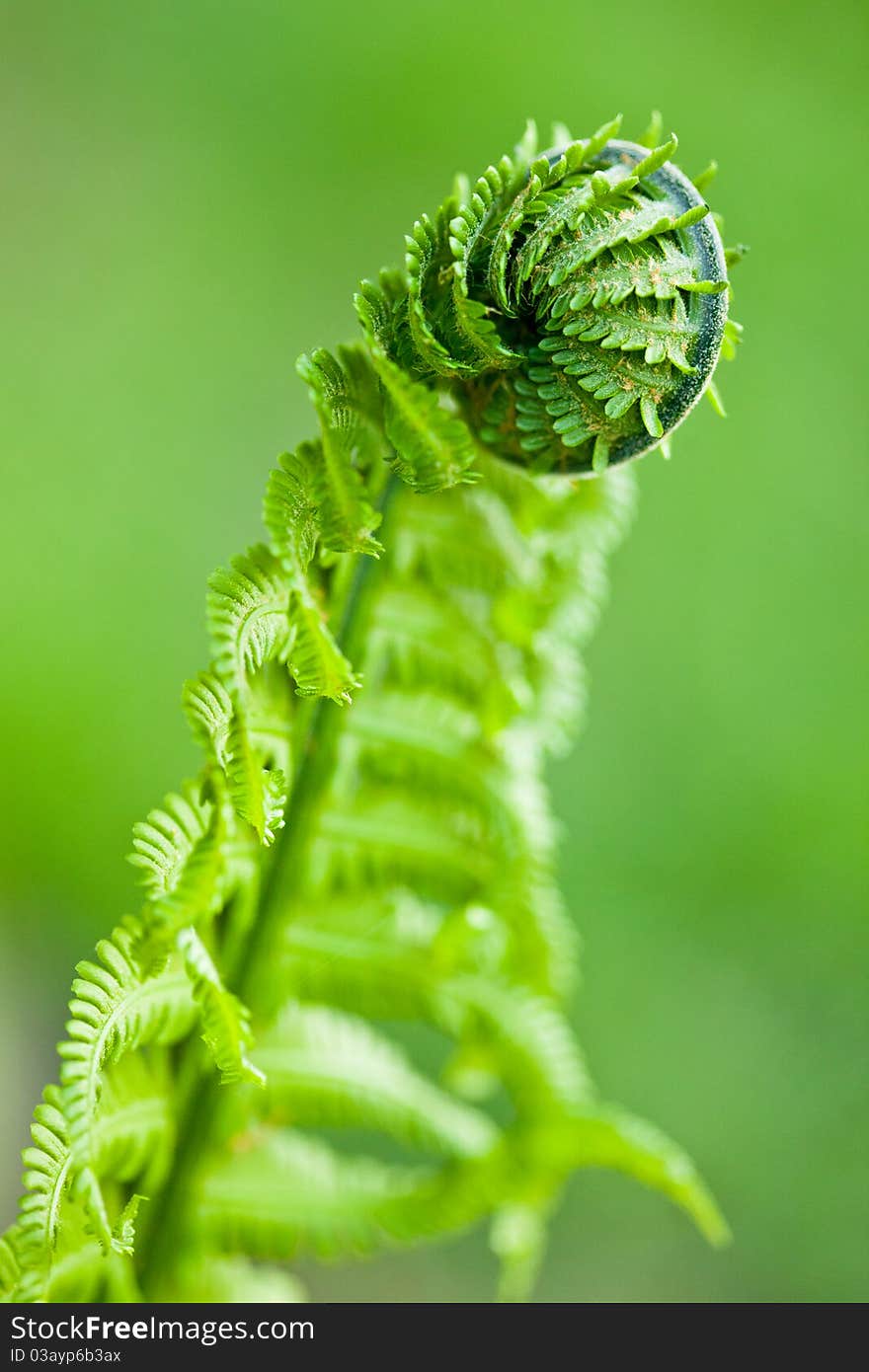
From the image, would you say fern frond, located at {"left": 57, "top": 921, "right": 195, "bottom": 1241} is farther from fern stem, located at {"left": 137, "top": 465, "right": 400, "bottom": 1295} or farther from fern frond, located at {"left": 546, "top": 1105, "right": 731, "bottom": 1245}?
fern frond, located at {"left": 546, "top": 1105, "right": 731, "bottom": 1245}

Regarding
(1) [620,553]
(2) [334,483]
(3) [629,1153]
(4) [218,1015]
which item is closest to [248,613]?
(2) [334,483]

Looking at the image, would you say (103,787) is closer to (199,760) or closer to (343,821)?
(199,760)

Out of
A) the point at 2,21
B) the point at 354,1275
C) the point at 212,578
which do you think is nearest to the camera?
the point at 212,578

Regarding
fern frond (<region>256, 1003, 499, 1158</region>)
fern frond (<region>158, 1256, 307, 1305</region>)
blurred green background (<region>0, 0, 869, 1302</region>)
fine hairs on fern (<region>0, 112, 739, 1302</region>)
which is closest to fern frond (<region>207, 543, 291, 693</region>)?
fine hairs on fern (<region>0, 112, 739, 1302</region>)

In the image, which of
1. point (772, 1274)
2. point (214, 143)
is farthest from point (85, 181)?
point (772, 1274)

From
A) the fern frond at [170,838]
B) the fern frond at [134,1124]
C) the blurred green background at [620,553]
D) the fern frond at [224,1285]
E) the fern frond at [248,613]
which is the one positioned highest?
the blurred green background at [620,553]

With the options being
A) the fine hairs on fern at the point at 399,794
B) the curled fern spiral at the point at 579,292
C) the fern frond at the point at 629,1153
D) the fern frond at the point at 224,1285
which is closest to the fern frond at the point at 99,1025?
the fine hairs on fern at the point at 399,794

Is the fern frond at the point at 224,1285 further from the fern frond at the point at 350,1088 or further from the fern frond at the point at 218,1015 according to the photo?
the fern frond at the point at 218,1015
